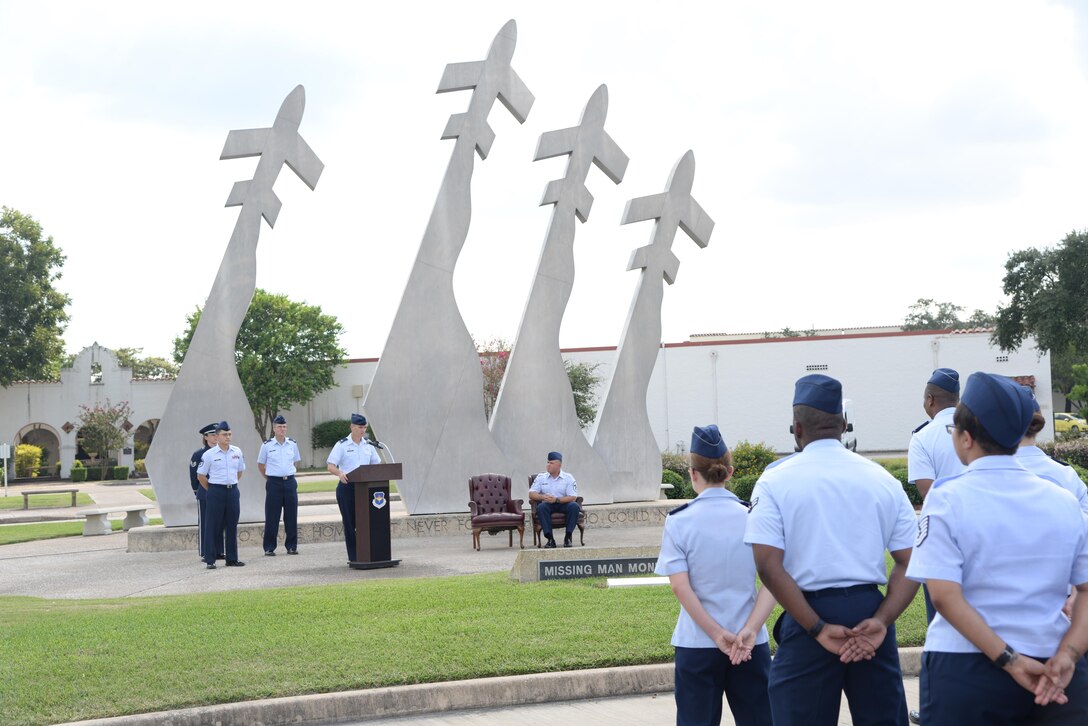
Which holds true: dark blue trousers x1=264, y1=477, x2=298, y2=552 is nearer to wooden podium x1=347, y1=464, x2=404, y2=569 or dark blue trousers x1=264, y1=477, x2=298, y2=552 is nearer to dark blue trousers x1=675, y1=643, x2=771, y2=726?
wooden podium x1=347, y1=464, x2=404, y2=569

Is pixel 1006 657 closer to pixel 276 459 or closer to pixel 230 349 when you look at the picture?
pixel 276 459

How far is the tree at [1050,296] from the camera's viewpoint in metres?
35.5

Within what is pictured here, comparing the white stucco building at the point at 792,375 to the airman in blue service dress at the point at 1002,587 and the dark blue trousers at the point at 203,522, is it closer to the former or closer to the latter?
the dark blue trousers at the point at 203,522

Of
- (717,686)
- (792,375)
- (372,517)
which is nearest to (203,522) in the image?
(372,517)

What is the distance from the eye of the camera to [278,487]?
16109 mm

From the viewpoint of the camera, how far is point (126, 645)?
8.23 metres

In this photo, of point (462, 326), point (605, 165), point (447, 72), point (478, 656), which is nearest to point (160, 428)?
point (462, 326)

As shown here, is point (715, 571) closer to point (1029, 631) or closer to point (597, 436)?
point (1029, 631)

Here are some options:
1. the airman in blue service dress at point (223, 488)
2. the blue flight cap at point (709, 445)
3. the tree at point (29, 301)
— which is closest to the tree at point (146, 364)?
the tree at point (29, 301)

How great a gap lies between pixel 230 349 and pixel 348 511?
487 centimetres

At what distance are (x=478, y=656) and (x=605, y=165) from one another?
1459 cm

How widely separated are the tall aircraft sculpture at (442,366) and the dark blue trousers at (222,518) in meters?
3.58

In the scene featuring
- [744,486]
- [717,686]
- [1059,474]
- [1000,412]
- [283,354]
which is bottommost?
[717,686]

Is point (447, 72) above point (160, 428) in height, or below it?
above
